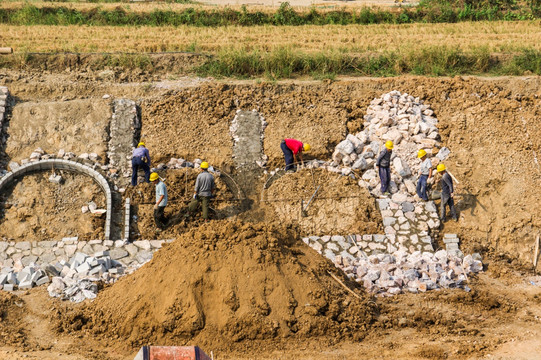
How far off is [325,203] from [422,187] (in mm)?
2065

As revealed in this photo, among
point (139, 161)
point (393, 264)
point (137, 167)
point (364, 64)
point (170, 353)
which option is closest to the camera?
point (170, 353)

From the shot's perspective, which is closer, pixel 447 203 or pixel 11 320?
pixel 11 320

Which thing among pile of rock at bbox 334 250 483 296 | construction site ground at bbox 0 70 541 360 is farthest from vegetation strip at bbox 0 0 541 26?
pile of rock at bbox 334 250 483 296

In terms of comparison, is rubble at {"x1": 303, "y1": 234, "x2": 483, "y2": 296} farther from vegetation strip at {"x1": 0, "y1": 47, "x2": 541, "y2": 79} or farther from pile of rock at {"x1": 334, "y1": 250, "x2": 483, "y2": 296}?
vegetation strip at {"x1": 0, "y1": 47, "x2": 541, "y2": 79}

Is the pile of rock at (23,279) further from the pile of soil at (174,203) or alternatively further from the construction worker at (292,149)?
the construction worker at (292,149)

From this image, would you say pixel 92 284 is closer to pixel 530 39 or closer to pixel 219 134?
pixel 219 134

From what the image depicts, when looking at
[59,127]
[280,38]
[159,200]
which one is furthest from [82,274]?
[280,38]

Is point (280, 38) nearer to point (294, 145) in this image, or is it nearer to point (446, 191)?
point (294, 145)

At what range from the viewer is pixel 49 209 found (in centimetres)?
1579

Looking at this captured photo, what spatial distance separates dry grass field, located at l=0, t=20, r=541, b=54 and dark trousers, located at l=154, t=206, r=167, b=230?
648 cm

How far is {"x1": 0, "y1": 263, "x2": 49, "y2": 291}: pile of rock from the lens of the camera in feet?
44.2

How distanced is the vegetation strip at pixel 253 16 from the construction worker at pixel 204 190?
9.51m

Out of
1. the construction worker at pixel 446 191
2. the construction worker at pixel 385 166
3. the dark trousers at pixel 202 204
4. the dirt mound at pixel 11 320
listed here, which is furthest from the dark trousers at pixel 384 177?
the dirt mound at pixel 11 320

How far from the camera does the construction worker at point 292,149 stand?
16266mm
